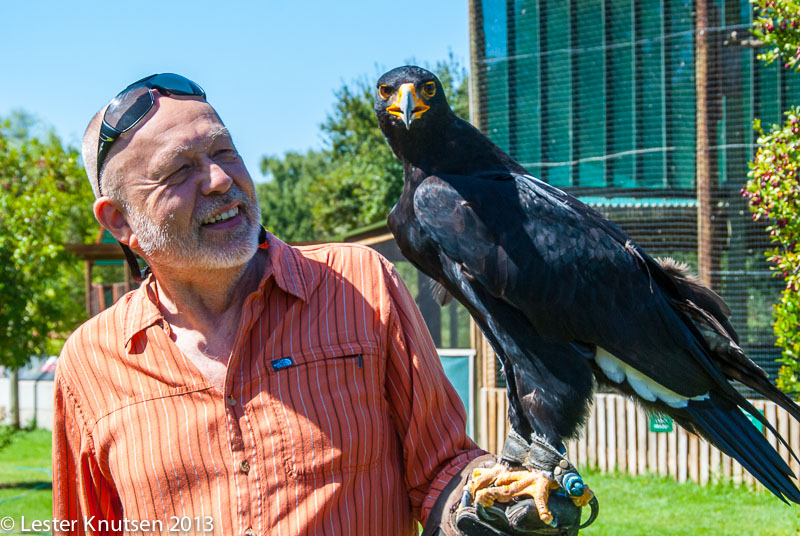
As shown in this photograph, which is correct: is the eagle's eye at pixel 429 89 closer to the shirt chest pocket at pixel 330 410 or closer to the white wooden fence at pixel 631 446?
the shirt chest pocket at pixel 330 410

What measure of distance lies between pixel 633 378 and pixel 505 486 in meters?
0.64

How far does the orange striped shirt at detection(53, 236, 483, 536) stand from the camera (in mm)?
2061

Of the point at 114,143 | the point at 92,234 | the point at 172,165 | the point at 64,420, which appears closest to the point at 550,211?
the point at 172,165

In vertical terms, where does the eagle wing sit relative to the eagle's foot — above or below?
above

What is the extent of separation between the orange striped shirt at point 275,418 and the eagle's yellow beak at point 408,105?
46 cm

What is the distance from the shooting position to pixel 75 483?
7.63 ft

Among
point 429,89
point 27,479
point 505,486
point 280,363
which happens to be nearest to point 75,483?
point 280,363

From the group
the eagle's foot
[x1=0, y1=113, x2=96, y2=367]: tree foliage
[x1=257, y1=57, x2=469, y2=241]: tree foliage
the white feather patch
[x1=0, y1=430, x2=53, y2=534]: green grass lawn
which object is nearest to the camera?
the eagle's foot

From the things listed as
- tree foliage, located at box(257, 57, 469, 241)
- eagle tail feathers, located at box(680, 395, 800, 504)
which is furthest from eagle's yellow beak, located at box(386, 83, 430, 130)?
tree foliage, located at box(257, 57, 469, 241)

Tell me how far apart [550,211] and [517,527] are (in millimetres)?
954

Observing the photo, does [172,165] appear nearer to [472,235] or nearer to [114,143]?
[114,143]

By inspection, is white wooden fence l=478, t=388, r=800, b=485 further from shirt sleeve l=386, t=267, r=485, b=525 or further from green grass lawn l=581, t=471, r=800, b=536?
shirt sleeve l=386, t=267, r=485, b=525

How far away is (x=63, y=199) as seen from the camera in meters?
11.0

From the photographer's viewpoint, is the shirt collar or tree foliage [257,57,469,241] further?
tree foliage [257,57,469,241]
